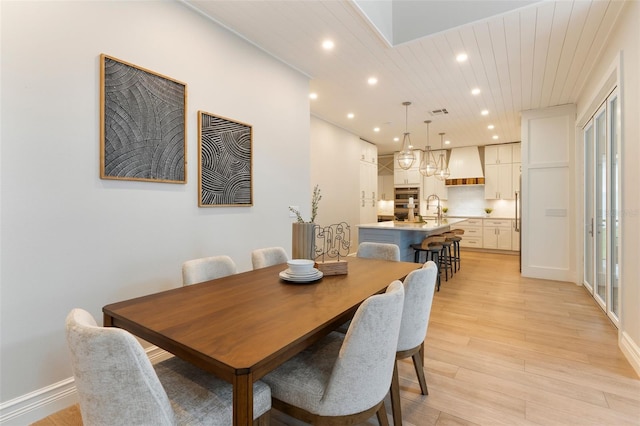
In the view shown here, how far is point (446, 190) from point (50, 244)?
888 cm

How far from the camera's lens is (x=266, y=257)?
8.21 ft

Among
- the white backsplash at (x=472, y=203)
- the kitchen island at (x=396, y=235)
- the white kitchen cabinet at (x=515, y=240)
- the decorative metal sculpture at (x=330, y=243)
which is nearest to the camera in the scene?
the decorative metal sculpture at (x=330, y=243)

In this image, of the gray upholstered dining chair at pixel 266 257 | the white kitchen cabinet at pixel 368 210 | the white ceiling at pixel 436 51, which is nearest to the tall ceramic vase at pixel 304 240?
the gray upholstered dining chair at pixel 266 257

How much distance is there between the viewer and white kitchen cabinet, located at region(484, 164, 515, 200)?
310 inches

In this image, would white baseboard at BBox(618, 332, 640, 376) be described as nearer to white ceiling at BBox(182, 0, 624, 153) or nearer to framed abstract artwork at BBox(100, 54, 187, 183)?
white ceiling at BBox(182, 0, 624, 153)

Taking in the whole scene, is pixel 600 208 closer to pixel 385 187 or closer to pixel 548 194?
pixel 548 194

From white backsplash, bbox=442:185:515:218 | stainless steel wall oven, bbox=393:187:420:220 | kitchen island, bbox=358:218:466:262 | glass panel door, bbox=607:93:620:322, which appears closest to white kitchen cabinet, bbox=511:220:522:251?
white backsplash, bbox=442:185:515:218

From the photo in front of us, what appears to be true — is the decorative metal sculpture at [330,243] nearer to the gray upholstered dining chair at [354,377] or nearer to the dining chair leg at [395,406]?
the gray upholstered dining chair at [354,377]

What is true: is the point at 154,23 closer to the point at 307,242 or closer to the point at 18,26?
the point at 18,26

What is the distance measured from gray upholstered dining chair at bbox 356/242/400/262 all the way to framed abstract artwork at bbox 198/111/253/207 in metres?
1.21

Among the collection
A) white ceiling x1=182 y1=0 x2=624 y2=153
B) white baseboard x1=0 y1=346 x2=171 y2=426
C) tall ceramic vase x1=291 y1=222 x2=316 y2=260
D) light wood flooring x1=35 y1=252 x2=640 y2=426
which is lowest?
light wood flooring x1=35 y1=252 x2=640 y2=426

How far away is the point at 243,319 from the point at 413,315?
94 cm

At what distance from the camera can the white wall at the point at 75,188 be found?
1699mm

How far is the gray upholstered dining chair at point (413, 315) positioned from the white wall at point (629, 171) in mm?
1802
